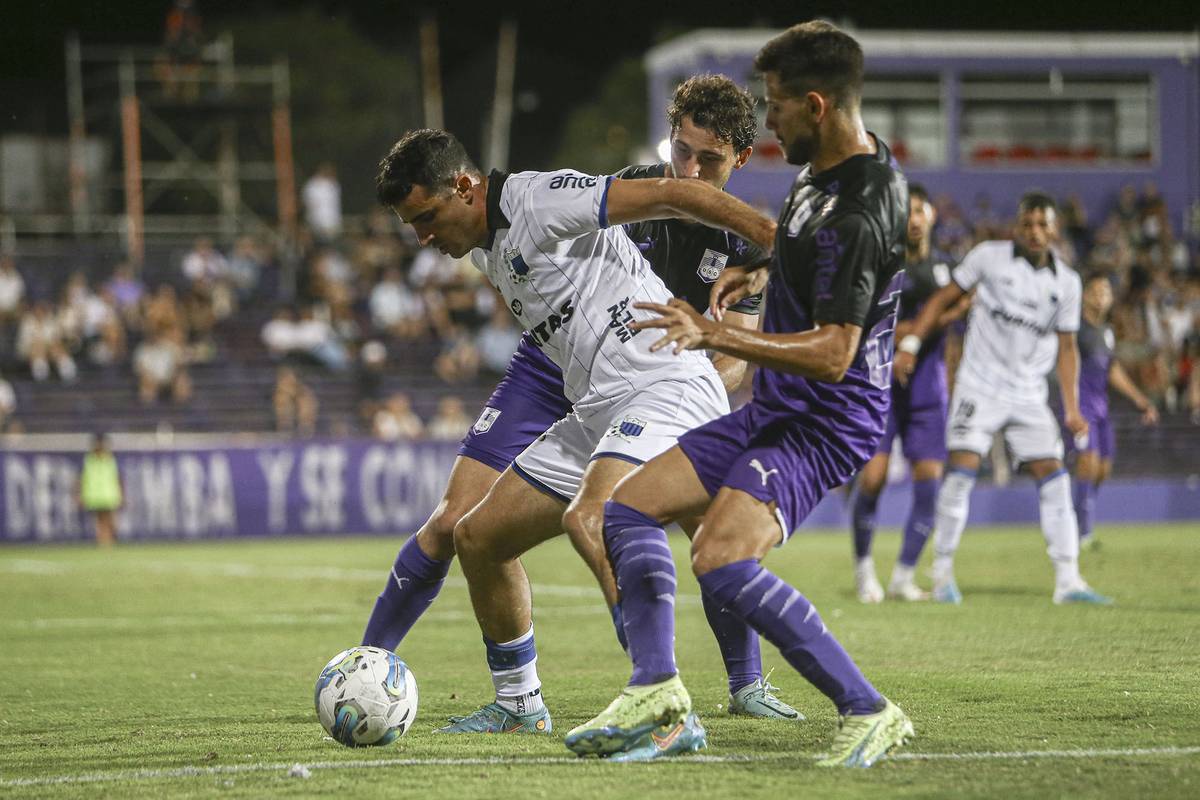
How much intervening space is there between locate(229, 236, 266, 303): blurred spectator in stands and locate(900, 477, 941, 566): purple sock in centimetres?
1816

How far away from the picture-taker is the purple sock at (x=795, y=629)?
497 cm

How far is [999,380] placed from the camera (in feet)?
36.5

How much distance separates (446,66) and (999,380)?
196 ft

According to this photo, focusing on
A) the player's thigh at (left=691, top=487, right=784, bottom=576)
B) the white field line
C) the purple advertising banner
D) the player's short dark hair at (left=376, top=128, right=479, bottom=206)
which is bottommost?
the purple advertising banner

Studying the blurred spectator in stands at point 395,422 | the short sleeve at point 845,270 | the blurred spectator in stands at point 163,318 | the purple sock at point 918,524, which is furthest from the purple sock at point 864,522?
the blurred spectator in stands at point 163,318

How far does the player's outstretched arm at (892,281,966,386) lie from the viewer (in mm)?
10953

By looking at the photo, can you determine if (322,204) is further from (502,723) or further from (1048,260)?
(502,723)

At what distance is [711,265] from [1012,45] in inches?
1206

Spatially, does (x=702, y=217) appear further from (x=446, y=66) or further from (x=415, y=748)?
(x=446, y=66)

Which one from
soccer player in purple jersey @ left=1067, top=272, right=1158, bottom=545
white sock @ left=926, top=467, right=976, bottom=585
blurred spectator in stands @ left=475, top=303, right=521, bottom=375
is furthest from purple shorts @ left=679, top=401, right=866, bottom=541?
blurred spectator in stands @ left=475, top=303, right=521, bottom=375

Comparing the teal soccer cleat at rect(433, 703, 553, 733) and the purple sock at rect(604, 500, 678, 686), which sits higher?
the purple sock at rect(604, 500, 678, 686)

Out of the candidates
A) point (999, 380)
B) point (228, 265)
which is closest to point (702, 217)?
point (999, 380)

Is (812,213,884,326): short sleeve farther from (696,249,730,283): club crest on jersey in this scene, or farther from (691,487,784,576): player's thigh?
(696,249,730,283): club crest on jersey

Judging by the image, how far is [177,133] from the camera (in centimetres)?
4225
